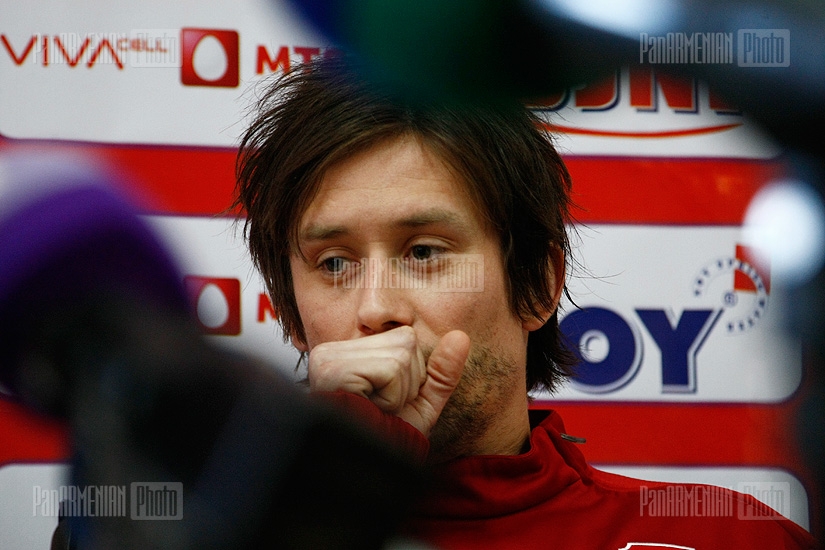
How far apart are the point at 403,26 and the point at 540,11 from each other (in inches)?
11.1

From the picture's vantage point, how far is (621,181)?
5.41 feet

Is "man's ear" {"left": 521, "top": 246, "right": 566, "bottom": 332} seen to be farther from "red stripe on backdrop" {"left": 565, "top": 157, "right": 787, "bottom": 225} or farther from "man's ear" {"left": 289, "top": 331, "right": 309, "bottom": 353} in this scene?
"man's ear" {"left": 289, "top": 331, "right": 309, "bottom": 353}

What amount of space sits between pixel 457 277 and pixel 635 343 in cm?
64

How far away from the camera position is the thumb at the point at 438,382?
0.97 metres

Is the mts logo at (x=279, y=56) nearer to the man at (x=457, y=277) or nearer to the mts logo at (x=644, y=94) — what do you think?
the man at (x=457, y=277)

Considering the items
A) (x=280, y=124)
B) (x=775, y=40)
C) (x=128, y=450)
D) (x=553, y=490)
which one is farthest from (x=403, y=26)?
(x=128, y=450)

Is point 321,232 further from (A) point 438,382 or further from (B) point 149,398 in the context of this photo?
(B) point 149,398

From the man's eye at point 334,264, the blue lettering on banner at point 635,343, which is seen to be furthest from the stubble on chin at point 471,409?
the blue lettering on banner at point 635,343

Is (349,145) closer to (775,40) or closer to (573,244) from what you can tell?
(573,244)

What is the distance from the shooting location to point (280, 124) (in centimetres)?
133

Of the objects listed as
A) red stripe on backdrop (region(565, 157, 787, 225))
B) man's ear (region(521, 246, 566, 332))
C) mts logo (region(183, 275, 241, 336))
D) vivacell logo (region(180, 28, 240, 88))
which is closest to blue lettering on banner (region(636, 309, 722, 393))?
red stripe on backdrop (region(565, 157, 787, 225))

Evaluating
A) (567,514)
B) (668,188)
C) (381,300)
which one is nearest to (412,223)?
(381,300)

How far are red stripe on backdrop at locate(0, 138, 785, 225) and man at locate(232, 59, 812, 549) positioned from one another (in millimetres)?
342

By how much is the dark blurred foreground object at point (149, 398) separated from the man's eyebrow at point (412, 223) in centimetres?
68
